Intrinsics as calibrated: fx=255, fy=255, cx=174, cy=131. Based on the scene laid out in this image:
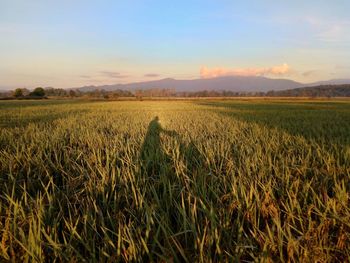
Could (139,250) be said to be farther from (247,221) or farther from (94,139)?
(94,139)

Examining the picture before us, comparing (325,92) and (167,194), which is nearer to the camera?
(167,194)

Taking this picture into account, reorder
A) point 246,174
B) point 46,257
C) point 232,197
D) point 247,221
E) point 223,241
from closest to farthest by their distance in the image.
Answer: point 46,257
point 223,241
point 247,221
point 232,197
point 246,174

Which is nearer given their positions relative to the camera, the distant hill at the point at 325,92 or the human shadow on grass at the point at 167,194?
the human shadow on grass at the point at 167,194

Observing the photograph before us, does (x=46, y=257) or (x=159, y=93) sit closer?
(x=46, y=257)

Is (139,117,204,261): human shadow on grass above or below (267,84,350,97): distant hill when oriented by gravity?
below

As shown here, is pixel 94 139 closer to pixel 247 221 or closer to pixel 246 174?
pixel 246 174

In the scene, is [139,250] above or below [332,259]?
above

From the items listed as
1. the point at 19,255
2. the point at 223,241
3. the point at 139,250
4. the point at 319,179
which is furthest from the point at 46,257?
the point at 319,179

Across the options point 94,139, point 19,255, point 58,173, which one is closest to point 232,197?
point 19,255

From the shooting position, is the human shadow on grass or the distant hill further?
the distant hill

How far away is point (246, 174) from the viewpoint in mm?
2639

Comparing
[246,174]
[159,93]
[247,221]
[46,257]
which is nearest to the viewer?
[46,257]

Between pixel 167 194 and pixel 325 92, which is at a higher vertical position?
pixel 325 92

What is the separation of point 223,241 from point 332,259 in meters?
0.60
